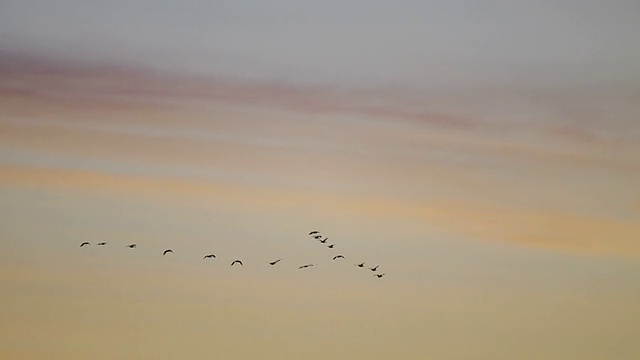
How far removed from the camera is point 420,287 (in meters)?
2.30

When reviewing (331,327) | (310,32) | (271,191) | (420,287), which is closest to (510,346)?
(420,287)

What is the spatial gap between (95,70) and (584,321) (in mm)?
1586

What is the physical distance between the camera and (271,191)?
7.56 feet

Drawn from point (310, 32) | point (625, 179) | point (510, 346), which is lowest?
point (510, 346)

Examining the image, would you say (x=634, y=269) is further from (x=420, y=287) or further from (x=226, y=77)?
(x=226, y=77)

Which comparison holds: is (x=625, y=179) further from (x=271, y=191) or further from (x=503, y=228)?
(x=271, y=191)

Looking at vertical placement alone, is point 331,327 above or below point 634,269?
below

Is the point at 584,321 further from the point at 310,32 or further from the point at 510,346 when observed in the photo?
the point at 310,32

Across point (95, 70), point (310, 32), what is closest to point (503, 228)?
point (310, 32)

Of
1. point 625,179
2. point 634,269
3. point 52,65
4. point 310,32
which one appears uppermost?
point 310,32

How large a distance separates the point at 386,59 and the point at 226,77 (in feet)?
1.56

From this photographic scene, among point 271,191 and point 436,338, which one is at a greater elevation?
point 271,191

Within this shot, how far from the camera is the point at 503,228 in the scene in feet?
7.68

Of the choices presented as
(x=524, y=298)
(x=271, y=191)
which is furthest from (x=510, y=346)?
(x=271, y=191)
